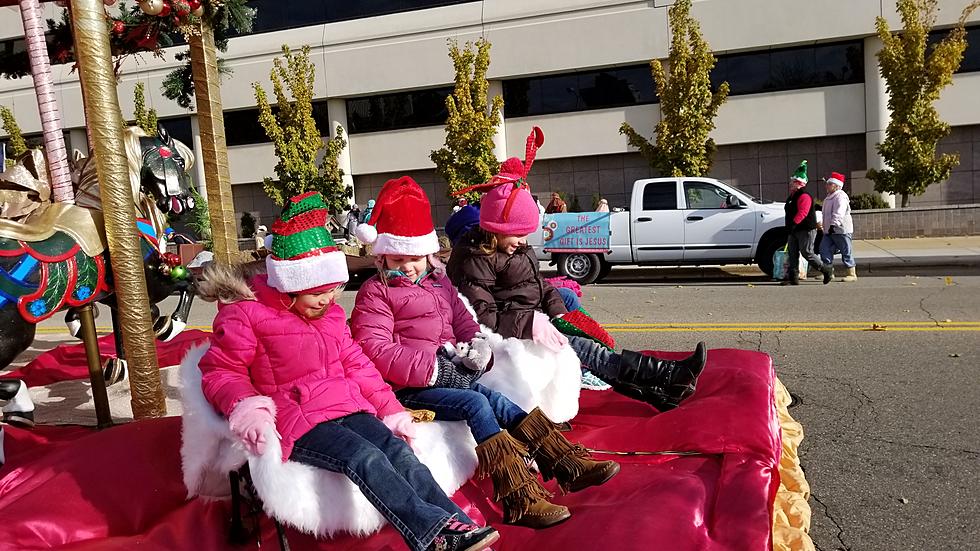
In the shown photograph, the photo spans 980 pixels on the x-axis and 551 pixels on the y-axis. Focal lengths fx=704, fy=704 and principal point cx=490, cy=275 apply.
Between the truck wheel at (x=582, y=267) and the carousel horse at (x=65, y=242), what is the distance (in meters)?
8.35

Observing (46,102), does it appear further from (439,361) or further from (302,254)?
(439,361)

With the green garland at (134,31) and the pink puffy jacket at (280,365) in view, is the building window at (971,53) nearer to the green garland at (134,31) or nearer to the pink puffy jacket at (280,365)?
the green garland at (134,31)

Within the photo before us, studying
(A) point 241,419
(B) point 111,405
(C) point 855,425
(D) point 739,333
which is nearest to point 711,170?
(D) point 739,333

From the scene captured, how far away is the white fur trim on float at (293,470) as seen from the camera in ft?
8.95

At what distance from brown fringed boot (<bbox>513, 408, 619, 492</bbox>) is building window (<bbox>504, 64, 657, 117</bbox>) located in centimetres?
1896

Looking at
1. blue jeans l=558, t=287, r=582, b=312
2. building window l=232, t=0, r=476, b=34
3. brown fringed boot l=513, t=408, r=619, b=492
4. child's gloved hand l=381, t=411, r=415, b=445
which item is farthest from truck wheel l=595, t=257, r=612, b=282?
building window l=232, t=0, r=476, b=34

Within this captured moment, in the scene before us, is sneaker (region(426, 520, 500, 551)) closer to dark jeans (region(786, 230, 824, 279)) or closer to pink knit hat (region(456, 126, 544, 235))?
pink knit hat (region(456, 126, 544, 235))

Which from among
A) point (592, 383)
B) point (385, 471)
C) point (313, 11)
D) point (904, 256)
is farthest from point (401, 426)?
point (313, 11)

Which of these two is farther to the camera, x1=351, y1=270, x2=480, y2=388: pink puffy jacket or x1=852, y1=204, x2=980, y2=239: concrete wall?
x1=852, y1=204, x2=980, y2=239: concrete wall

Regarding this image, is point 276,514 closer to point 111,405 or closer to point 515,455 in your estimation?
point 515,455

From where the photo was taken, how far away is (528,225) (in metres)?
4.28

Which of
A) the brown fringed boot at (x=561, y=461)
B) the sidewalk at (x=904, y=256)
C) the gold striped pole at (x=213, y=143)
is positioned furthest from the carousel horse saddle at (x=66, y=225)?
the sidewalk at (x=904, y=256)

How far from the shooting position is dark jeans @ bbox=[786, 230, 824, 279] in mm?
11272

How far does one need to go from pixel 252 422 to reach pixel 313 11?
23.3 metres
